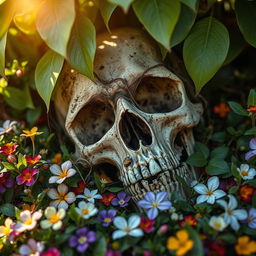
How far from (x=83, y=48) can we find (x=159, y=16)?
0.26 meters

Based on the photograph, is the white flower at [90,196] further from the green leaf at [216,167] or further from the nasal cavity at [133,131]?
the green leaf at [216,167]

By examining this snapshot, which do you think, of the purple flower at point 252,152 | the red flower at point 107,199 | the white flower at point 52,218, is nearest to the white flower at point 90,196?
the red flower at point 107,199

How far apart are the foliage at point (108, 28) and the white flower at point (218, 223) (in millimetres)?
439

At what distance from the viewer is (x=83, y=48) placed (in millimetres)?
1284

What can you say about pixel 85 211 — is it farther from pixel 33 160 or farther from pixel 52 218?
pixel 33 160

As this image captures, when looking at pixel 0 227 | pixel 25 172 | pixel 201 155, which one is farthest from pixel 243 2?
pixel 0 227

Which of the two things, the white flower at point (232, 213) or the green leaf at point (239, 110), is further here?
the green leaf at point (239, 110)

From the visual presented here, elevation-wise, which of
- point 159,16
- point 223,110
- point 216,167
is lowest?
point 223,110

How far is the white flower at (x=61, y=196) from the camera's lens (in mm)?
Answer: 1205

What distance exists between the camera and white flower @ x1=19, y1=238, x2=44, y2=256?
100 cm

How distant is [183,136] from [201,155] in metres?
0.09

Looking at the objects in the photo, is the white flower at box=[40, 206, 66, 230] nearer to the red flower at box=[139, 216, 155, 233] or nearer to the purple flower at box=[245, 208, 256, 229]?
the red flower at box=[139, 216, 155, 233]

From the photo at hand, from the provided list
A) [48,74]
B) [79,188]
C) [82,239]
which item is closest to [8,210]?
[79,188]

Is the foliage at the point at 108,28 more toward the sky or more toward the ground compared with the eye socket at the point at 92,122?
more toward the sky
